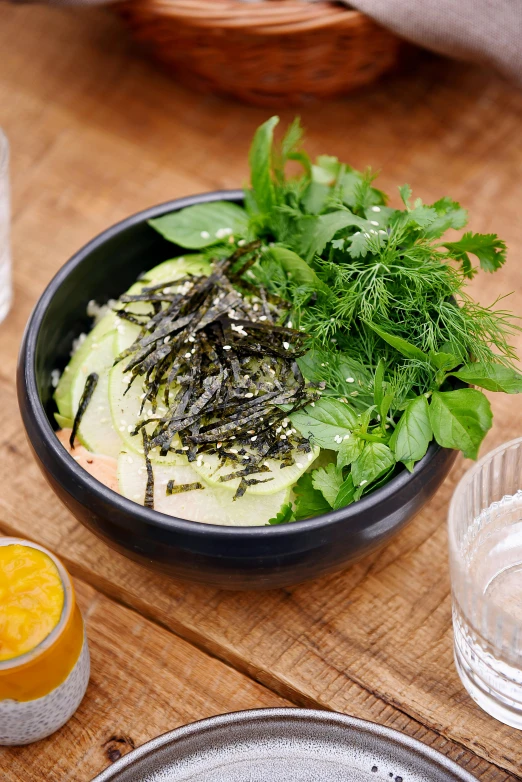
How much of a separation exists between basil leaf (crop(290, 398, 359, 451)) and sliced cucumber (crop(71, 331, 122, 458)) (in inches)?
12.9

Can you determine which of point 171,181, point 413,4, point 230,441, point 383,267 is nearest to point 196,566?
point 230,441

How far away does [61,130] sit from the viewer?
2.25 metres

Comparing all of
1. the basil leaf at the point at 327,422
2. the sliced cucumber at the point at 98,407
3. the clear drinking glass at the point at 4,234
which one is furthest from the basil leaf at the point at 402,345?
the clear drinking glass at the point at 4,234

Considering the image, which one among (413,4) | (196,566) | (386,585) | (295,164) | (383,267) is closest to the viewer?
(196,566)

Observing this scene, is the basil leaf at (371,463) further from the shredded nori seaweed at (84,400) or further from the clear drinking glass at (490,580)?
the shredded nori seaweed at (84,400)

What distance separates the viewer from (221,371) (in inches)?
56.6

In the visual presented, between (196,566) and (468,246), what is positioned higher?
(468,246)

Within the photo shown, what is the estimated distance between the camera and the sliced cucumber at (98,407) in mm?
1466

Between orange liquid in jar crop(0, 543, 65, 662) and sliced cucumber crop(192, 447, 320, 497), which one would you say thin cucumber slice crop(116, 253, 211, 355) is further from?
orange liquid in jar crop(0, 543, 65, 662)

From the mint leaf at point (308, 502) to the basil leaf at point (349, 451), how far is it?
0.25ft

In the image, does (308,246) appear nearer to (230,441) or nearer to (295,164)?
(230,441)

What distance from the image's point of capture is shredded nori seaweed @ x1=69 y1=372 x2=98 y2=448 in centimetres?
147

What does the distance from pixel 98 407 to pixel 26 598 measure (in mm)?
372

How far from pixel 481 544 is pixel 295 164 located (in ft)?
3.68
